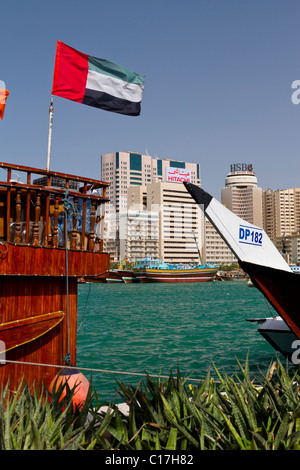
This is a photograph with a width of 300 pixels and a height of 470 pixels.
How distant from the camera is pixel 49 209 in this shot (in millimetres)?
9164

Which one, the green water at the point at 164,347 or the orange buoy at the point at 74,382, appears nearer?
the orange buoy at the point at 74,382

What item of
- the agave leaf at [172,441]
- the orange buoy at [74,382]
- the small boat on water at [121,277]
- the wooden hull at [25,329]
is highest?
the wooden hull at [25,329]

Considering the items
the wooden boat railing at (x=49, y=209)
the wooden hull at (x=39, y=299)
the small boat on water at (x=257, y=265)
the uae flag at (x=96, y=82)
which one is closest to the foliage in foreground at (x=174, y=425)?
the wooden hull at (x=39, y=299)

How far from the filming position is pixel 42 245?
28.0ft

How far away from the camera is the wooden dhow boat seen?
7977 mm

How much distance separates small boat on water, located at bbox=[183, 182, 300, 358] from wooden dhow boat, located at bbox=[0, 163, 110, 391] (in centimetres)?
264

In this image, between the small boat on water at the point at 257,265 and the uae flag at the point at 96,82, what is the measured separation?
355 cm

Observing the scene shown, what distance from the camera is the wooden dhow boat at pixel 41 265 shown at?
7.98 meters

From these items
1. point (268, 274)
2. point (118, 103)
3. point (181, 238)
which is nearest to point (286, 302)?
point (268, 274)

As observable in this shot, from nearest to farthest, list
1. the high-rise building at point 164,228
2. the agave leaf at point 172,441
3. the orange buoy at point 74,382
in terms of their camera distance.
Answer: the agave leaf at point 172,441, the orange buoy at point 74,382, the high-rise building at point 164,228

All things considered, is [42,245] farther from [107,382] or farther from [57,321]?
[107,382]

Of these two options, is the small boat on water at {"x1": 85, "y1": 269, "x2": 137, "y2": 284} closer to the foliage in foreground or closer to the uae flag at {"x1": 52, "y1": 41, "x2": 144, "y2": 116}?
the uae flag at {"x1": 52, "y1": 41, "x2": 144, "y2": 116}

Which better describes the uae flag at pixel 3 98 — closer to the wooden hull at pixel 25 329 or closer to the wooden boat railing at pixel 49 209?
the wooden boat railing at pixel 49 209

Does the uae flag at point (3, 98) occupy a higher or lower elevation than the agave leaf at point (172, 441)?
higher
